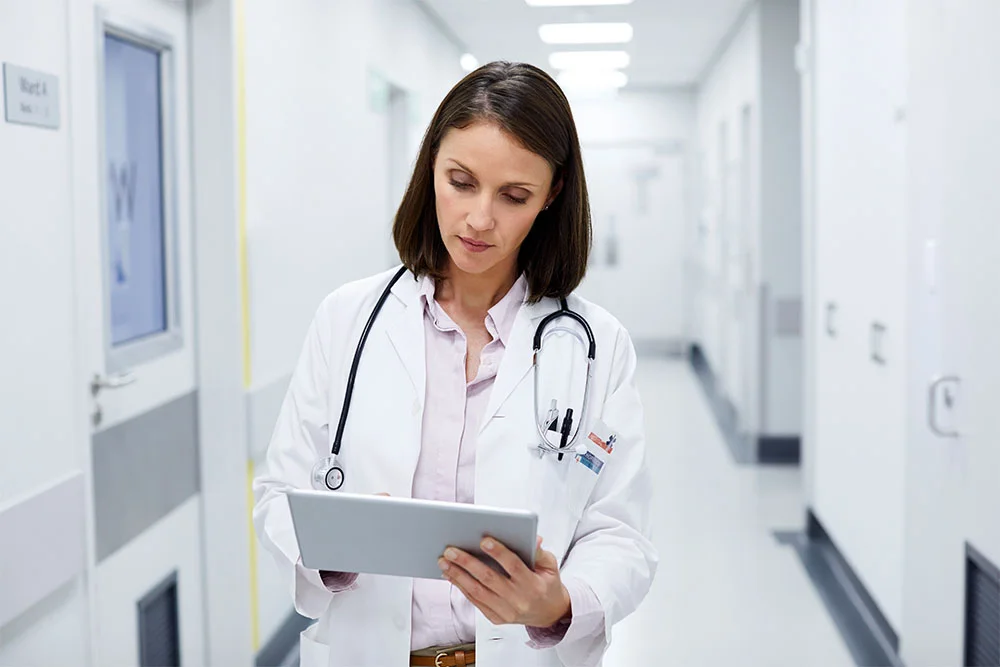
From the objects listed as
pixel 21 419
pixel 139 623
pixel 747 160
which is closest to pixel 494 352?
pixel 21 419

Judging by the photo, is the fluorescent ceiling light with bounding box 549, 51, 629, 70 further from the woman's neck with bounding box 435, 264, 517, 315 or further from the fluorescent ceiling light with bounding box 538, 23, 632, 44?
the woman's neck with bounding box 435, 264, 517, 315

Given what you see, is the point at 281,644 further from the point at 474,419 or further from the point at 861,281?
the point at 861,281

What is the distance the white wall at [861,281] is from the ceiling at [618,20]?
186cm

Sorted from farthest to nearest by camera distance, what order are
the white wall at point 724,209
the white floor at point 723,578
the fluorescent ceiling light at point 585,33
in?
the fluorescent ceiling light at point 585,33, the white wall at point 724,209, the white floor at point 723,578

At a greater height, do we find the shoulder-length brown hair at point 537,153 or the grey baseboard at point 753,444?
the shoulder-length brown hair at point 537,153

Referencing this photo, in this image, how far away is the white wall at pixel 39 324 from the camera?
176 centimetres

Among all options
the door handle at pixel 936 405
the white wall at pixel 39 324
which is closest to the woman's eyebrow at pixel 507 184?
the white wall at pixel 39 324

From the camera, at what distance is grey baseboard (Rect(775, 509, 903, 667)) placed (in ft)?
10.3

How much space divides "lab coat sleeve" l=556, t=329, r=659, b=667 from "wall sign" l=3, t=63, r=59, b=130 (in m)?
1.14

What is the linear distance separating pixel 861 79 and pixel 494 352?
8.23 feet

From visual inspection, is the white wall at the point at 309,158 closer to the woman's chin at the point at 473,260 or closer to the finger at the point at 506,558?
the woman's chin at the point at 473,260

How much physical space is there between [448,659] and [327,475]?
0.96ft

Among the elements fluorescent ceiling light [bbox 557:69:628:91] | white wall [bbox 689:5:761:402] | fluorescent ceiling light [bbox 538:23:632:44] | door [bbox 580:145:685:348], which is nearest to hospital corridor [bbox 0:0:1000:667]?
white wall [bbox 689:5:761:402]

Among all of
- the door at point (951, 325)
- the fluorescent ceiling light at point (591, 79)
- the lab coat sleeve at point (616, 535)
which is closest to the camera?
the lab coat sleeve at point (616, 535)
